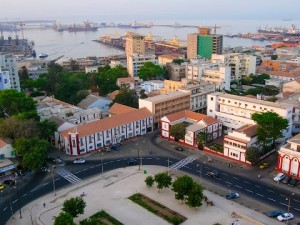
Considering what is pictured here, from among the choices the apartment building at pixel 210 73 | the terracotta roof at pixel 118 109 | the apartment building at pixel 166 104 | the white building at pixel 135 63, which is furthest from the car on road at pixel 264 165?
the white building at pixel 135 63

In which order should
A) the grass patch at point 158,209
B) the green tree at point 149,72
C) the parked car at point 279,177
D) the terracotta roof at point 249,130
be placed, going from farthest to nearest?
the green tree at point 149,72, the terracotta roof at point 249,130, the parked car at point 279,177, the grass patch at point 158,209

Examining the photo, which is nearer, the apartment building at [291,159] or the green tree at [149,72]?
the apartment building at [291,159]

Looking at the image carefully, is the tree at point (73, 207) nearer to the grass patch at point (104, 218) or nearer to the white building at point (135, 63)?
the grass patch at point (104, 218)

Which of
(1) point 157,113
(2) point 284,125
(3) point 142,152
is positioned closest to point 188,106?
(1) point 157,113

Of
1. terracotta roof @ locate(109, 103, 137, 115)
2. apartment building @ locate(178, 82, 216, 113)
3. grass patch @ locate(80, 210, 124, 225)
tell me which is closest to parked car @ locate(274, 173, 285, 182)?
grass patch @ locate(80, 210, 124, 225)

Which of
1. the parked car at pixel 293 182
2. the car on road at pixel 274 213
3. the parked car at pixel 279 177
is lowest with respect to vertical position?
the car on road at pixel 274 213

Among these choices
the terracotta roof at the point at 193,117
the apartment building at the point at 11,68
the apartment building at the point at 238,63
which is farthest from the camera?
the apartment building at the point at 238,63
